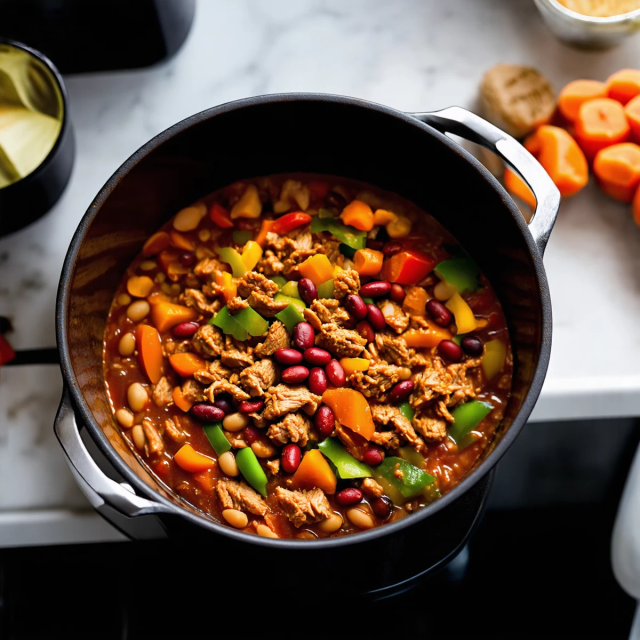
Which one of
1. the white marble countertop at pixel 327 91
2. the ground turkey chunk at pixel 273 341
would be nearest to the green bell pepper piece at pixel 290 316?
the ground turkey chunk at pixel 273 341

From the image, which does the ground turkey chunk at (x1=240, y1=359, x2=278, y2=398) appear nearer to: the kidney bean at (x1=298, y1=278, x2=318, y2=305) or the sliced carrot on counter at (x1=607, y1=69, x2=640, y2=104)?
the kidney bean at (x1=298, y1=278, x2=318, y2=305)

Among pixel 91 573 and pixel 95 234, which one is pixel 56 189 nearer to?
pixel 95 234

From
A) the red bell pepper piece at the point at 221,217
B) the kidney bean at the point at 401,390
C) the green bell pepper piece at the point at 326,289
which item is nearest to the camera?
the kidney bean at the point at 401,390

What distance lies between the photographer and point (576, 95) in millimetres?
2314

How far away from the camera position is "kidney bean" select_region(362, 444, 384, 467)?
78.0 inches

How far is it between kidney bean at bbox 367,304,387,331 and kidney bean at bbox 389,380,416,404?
0.16m

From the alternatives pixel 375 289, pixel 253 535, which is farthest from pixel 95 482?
pixel 375 289

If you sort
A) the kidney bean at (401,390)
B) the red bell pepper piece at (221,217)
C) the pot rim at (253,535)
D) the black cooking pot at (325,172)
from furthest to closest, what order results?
1. the red bell pepper piece at (221,217)
2. the kidney bean at (401,390)
3. the black cooking pot at (325,172)
4. the pot rim at (253,535)

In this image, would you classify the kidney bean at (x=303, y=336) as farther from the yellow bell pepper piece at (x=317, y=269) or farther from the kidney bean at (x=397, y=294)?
the kidney bean at (x=397, y=294)

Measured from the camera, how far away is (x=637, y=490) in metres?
2.17

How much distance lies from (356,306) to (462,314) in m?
0.30

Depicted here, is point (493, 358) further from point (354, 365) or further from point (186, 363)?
point (186, 363)

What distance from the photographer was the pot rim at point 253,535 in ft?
5.33

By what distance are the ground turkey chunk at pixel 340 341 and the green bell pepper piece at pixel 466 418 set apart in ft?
1.02
